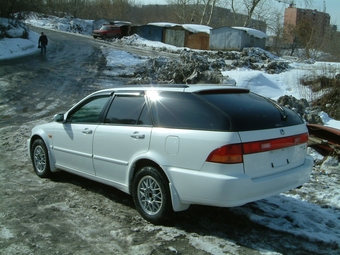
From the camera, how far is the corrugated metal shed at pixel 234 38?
4181cm

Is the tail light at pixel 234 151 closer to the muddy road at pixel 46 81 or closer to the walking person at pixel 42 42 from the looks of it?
the muddy road at pixel 46 81

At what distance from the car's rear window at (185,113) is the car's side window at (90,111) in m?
1.06

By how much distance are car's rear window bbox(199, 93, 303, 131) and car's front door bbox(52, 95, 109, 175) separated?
1.87m

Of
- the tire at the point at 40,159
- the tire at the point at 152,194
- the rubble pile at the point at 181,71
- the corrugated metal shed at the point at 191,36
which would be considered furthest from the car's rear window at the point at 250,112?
the corrugated metal shed at the point at 191,36

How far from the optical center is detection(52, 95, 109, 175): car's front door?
5.64m

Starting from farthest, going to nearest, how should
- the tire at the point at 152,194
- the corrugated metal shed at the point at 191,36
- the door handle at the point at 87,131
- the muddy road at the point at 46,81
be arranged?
1. the corrugated metal shed at the point at 191,36
2. the muddy road at the point at 46,81
3. the door handle at the point at 87,131
4. the tire at the point at 152,194

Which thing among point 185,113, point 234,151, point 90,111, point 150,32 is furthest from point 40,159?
point 150,32

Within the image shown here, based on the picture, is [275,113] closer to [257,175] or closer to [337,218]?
[257,175]

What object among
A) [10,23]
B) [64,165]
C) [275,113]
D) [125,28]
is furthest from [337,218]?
[125,28]

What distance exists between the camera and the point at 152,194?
4.66 m

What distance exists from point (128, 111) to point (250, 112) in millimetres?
1675

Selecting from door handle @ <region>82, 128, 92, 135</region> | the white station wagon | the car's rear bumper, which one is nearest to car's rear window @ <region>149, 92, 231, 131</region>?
the white station wagon

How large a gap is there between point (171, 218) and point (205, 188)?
2.34 ft

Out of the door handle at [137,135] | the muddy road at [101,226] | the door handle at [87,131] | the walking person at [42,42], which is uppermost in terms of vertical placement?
the walking person at [42,42]
